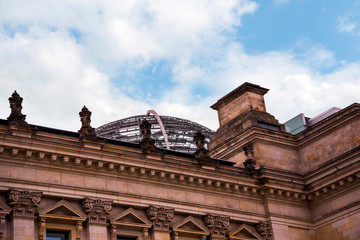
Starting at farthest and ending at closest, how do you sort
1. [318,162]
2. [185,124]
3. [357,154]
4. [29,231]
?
[185,124] < [318,162] < [357,154] < [29,231]

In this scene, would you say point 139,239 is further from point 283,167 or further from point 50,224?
point 283,167

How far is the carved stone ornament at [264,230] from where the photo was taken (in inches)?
1553

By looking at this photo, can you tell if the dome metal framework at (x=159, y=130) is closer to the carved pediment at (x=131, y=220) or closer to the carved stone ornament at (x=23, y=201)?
the carved pediment at (x=131, y=220)

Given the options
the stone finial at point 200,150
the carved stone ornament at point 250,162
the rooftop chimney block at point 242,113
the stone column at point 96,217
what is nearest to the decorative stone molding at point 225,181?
the carved stone ornament at point 250,162

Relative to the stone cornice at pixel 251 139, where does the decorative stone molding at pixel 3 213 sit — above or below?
below

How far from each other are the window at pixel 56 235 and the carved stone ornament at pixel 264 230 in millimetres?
11693

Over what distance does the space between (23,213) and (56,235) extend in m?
2.36

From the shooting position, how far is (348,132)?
4203 centimetres

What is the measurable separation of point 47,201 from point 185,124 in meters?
37.0

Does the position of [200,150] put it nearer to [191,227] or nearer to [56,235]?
[191,227]

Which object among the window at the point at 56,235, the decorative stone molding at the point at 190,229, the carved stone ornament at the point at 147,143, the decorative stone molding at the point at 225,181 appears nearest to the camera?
the window at the point at 56,235

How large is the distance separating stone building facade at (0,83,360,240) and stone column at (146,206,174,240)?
0.17ft

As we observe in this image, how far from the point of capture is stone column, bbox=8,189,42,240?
30.7 m

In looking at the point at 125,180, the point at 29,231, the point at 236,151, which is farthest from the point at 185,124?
the point at 29,231
